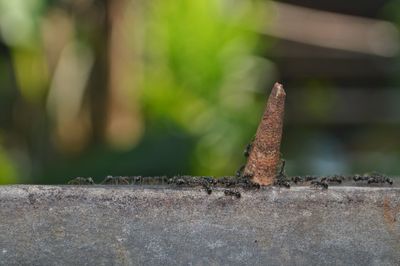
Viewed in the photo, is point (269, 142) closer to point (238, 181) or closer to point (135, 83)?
point (238, 181)

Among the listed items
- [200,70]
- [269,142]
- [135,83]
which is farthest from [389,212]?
[135,83]

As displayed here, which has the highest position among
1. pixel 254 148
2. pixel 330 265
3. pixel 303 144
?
pixel 254 148

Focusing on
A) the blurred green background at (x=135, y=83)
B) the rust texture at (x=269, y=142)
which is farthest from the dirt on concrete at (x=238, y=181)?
→ the blurred green background at (x=135, y=83)

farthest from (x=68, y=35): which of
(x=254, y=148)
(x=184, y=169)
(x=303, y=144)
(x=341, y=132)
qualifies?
(x=254, y=148)

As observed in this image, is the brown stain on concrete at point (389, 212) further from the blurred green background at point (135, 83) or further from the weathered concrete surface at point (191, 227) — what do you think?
the blurred green background at point (135, 83)

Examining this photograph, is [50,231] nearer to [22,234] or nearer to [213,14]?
[22,234]
